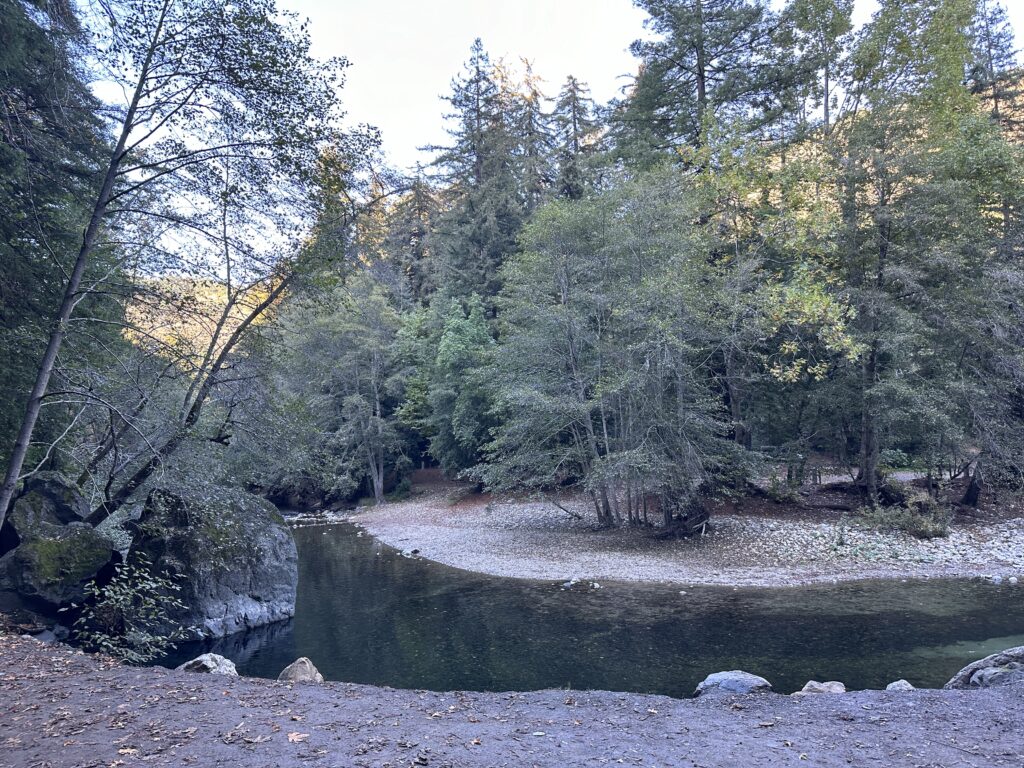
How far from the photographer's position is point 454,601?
12.0 m

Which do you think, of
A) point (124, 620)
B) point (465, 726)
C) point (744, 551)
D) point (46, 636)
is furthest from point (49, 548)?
point (744, 551)

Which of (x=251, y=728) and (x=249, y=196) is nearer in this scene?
(x=251, y=728)

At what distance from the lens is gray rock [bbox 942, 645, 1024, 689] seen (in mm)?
5863

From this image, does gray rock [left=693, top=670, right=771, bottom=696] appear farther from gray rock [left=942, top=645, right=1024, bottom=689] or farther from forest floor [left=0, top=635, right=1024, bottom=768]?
gray rock [left=942, top=645, right=1024, bottom=689]

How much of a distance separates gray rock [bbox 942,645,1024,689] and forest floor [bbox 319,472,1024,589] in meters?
5.50

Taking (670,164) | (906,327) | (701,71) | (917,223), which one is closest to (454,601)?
(906,327)

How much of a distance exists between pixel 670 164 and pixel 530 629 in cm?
1317

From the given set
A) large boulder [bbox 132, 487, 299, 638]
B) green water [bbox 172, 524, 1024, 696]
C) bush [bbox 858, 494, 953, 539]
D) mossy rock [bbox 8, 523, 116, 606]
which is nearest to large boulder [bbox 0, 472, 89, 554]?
mossy rock [bbox 8, 523, 116, 606]

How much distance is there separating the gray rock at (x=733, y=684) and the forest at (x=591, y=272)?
6.59m

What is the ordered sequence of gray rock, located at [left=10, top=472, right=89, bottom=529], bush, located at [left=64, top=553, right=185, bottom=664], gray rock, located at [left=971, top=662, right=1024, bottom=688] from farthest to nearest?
1. gray rock, located at [left=10, top=472, right=89, bottom=529]
2. bush, located at [left=64, top=553, right=185, bottom=664]
3. gray rock, located at [left=971, top=662, right=1024, bottom=688]

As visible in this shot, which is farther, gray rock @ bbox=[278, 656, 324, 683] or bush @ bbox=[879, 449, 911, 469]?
bush @ bbox=[879, 449, 911, 469]

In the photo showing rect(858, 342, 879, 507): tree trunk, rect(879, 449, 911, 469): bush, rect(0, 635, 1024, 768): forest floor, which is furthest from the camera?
rect(879, 449, 911, 469): bush

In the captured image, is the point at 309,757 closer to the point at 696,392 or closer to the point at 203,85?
the point at 203,85

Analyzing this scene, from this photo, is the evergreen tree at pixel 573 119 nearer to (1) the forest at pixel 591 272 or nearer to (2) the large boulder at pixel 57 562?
(1) the forest at pixel 591 272
